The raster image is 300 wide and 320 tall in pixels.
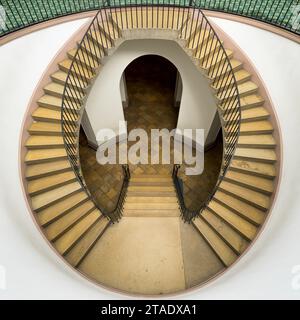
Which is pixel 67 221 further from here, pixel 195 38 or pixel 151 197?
pixel 195 38

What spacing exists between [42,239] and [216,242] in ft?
10.3

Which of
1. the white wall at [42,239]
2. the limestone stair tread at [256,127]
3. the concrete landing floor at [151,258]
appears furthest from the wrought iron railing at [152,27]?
the white wall at [42,239]

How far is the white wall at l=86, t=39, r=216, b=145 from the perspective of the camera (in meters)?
5.93

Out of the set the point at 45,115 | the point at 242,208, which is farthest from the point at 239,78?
the point at 45,115

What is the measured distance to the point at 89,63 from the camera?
195 inches

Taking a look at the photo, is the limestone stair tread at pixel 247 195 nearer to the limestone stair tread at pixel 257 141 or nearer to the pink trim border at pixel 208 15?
the limestone stair tread at pixel 257 141

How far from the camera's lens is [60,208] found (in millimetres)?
4543

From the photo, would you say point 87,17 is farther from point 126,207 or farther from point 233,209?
point 233,209

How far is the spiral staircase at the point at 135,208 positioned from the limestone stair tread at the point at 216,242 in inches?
0.7

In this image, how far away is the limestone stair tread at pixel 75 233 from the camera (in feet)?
14.2

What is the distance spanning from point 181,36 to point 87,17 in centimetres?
213

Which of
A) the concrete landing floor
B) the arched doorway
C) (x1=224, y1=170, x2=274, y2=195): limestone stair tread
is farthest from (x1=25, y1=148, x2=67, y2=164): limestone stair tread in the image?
(x1=224, y1=170, x2=274, y2=195): limestone stair tread
